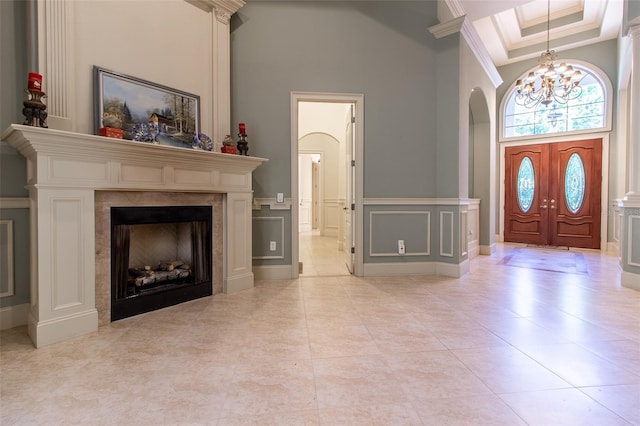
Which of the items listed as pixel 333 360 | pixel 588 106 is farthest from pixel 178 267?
pixel 588 106

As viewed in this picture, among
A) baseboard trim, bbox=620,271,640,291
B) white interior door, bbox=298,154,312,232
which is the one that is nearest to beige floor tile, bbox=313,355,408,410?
baseboard trim, bbox=620,271,640,291

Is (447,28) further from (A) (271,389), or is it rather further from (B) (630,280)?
(A) (271,389)

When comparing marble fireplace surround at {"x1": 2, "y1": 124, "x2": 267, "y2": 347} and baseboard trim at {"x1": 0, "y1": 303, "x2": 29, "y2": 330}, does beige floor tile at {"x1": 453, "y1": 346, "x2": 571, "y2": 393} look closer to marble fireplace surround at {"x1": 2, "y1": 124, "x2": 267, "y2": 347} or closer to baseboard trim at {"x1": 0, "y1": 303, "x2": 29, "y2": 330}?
marble fireplace surround at {"x1": 2, "y1": 124, "x2": 267, "y2": 347}

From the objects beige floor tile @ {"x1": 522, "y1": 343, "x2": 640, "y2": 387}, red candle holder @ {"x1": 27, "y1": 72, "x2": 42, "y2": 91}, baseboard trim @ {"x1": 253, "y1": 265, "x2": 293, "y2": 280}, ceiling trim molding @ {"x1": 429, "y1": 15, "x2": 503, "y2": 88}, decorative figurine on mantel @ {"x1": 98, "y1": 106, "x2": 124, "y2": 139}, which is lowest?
beige floor tile @ {"x1": 522, "y1": 343, "x2": 640, "y2": 387}

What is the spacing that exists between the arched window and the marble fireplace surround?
7.27 m

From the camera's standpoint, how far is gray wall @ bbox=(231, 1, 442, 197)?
12.4 ft

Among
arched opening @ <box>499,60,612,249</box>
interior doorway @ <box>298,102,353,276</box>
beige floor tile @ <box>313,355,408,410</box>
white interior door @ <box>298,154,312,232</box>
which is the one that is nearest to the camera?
beige floor tile @ <box>313,355,408,410</box>

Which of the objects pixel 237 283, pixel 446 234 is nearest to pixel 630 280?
pixel 446 234

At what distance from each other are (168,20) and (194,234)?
6.82ft

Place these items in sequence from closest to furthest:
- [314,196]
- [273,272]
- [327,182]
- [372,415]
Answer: [372,415] → [273,272] → [327,182] → [314,196]

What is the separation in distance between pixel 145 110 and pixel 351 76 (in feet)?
7.88

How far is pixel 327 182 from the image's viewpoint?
8.17 meters

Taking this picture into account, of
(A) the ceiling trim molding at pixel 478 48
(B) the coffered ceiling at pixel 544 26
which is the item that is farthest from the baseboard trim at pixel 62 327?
(B) the coffered ceiling at pixel 544 26

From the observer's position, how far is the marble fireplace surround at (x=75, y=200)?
6.82 ft
